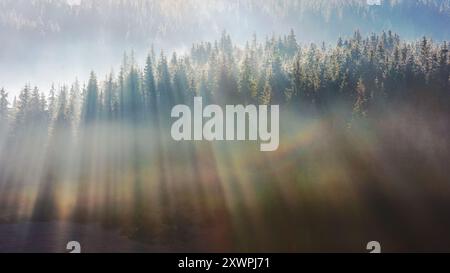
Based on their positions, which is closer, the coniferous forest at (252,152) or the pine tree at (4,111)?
the coniferous forest at (252,152)

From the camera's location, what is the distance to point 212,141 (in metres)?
16.4

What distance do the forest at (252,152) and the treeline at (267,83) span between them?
2.9 inches

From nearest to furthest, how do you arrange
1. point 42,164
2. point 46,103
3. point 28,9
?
point 28,9
point 42,164
point 46,103

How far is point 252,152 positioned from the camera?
16266 mm

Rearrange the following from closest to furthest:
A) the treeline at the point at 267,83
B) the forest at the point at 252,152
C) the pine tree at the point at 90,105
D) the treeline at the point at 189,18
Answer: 1. the treeline at the point at 189,18
2. the forest at the point at 252,152
3. the treeline at the point at 267,83
4. the pine tree at the point at 90,105

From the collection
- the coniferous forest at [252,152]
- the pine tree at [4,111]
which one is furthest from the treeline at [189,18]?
the pine tree at [4,111]

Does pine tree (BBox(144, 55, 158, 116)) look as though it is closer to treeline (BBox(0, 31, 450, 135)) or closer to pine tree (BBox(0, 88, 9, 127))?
treeline (BBox(0, 31, 450, 135))

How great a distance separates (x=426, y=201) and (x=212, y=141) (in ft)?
27.9

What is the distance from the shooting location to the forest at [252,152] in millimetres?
15492

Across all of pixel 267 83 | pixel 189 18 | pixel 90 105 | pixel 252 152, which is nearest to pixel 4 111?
pixel 90 105

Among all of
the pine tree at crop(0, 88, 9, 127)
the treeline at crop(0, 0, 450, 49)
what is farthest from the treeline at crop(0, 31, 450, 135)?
the treeline at crop(0, 0, 450, 49)

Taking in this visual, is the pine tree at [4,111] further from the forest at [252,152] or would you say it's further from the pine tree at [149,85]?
the pine tree at [149,85]
